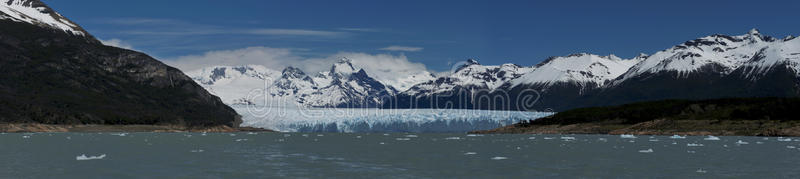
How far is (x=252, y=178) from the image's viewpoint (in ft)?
135

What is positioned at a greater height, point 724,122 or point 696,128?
point 724,122

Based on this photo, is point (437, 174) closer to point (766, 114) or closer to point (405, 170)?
point (405, 170)

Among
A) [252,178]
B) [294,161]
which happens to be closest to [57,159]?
[294,161]

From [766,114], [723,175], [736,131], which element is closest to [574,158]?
[723,175]

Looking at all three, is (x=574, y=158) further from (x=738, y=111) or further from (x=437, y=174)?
(x=738, y=111)

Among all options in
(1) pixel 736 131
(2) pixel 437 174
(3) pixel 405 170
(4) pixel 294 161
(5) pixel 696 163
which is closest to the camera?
(2) pixel 437 174

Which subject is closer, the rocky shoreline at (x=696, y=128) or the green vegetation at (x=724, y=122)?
the rocky shoreline at (x=696, y=128)

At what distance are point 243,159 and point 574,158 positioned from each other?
87.5 feet

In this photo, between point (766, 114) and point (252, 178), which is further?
point (766, 114)

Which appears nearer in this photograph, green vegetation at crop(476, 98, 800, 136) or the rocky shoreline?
the rocky shoreline

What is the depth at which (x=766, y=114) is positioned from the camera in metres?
168

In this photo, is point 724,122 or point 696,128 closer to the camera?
point 696,128

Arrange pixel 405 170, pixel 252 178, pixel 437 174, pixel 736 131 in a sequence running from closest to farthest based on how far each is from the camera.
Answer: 1. pixel 252 178
2. pixel 437 174
3. pixel 405 170
4. pixel 736 131

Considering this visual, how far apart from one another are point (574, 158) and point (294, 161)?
22.5 m
